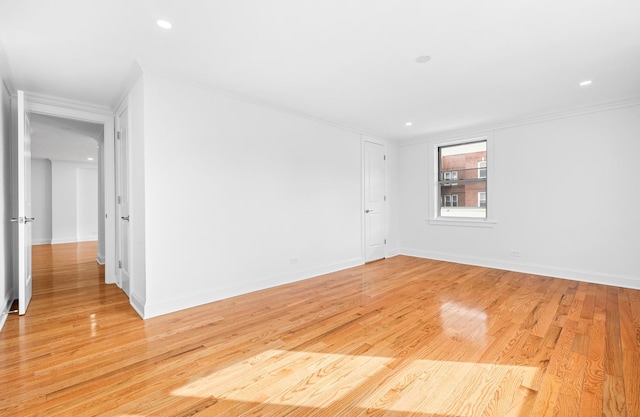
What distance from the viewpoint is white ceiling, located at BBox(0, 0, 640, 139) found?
2.00 meters

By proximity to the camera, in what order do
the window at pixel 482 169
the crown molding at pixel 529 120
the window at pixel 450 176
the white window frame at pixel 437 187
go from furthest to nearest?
the window at pixel 450 176 < the window at pixel 482 169 < the white window frame at pixel 437 187 < the crown molding at pixel 529 120

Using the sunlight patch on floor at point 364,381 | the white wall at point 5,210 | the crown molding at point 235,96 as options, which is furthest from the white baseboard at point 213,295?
the crown molding at point 235,96

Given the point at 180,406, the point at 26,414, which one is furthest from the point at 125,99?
the point at 180,406

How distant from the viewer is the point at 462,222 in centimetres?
532

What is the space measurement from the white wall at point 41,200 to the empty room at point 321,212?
3952mm

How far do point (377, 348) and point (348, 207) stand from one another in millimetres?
2990

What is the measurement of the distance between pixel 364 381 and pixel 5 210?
3983 mm

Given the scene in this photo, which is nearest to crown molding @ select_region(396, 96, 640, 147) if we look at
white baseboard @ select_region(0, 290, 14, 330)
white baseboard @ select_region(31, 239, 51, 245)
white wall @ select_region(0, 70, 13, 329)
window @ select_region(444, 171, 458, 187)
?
window @ select_region(444, 171, 458, 187)

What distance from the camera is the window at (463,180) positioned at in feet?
17.2

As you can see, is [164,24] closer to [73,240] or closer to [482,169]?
[482,169]

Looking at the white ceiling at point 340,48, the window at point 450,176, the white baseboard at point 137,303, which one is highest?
the white ceiling at point 340,48

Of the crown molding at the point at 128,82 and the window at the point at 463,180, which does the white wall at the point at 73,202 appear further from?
the window at the point at 463,180

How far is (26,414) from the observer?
1.53 m

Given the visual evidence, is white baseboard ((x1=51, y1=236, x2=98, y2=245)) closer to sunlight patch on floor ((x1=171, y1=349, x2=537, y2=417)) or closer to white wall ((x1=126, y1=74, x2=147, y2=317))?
white wall ((x1=126, y1=74, x2=147, y2=317))
